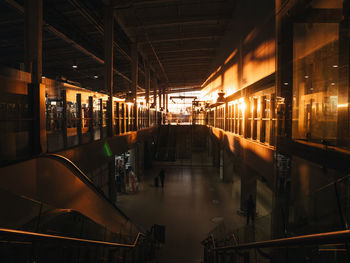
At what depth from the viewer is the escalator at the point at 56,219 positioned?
2010mm

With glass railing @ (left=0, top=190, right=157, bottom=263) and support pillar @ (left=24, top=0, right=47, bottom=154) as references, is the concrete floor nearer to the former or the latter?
glass railing @ (left=0, top=190, right=157, bottom=263)

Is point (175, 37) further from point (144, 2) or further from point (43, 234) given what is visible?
point (43, 234)

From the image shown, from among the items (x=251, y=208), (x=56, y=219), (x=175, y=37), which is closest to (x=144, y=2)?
(x=175, y=37)

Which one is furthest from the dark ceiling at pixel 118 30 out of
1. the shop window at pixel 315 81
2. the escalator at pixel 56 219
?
the shop window at pixel 315 81

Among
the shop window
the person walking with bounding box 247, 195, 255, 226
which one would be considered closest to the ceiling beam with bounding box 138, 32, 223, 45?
the shop window

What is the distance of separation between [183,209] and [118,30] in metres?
11.7

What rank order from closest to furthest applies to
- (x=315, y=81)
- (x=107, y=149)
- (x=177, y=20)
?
(x=315, y=81) → (x=107, y=149) → (x=177, y=20)

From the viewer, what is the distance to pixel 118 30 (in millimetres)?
13422

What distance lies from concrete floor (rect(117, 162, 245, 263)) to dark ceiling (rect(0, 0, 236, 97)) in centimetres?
987

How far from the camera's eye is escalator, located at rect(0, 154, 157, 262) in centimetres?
201

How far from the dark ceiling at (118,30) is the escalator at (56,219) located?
24.7 feet

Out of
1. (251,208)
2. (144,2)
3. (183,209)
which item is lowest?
(183,209)

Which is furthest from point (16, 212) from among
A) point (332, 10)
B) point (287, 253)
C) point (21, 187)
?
point (332, 10)

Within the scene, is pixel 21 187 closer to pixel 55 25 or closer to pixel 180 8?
pixel 55 25
